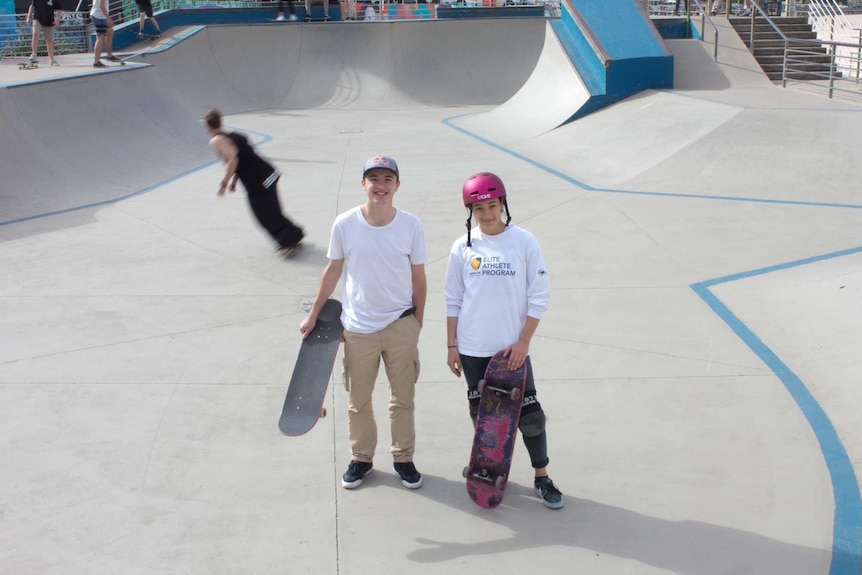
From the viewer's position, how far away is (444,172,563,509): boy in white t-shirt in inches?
139

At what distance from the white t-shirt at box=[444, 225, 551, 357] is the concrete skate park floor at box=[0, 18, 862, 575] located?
31.2 inches

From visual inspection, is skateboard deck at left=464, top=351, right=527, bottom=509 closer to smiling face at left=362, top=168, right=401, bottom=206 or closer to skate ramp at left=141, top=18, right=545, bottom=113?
smiling face at left=362, top=168, right=401, bottom=206

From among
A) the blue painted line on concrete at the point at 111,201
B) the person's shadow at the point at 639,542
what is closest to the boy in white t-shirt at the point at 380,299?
the person's shadow at the point at 639,542

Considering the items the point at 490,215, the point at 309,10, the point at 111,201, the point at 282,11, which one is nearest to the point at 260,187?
the point at 111,201

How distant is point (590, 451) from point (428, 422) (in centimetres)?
90

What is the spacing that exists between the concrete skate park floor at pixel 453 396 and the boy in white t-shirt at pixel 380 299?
0.31 meters

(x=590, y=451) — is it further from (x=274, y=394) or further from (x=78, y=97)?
(x=78, y=97)

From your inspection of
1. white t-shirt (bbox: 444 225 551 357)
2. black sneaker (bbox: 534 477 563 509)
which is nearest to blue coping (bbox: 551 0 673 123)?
white t-shirt (bbox: 444 225 551 357)

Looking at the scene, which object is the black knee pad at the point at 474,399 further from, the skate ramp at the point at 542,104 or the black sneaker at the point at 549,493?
the skate ramp at the point at 542,104

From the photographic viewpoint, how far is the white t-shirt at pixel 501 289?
11.6 ft

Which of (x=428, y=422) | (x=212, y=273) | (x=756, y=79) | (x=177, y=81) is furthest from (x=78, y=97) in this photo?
(x=756, y=79)

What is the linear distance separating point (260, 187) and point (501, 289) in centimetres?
465

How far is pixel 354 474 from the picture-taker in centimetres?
392

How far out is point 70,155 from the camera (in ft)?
37.4
